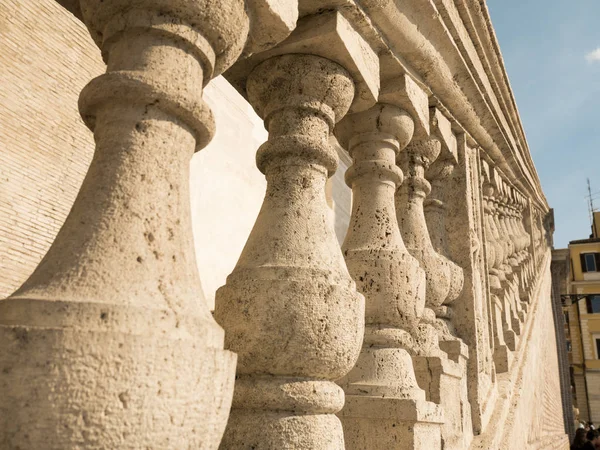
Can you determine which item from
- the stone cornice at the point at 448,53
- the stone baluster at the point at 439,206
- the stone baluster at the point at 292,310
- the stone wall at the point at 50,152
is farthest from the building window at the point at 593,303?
the stone baluster at the point at 292,310

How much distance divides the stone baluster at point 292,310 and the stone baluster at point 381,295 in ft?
1.26

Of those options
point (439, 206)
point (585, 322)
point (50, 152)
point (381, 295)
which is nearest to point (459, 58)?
point (439, 206)

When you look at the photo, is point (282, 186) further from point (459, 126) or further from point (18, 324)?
point (459, 126)

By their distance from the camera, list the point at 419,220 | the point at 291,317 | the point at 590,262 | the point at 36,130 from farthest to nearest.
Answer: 1. the point at 590,262
2. the point at 36,130
3. the point at 419,220
4. the point at 291,317

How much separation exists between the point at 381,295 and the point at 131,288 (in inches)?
38.1

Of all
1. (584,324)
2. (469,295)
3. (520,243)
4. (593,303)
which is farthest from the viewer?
(593,303)

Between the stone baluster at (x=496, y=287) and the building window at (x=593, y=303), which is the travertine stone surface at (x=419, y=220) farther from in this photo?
the building window at (x=593, y=303)

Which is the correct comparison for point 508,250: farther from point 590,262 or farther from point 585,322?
point 590,262

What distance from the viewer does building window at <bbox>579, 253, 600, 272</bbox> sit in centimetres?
2723

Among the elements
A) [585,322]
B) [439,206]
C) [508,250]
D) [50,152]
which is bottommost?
[439,206]

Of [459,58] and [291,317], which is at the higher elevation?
[459,58]

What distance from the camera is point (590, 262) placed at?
89.7 ft

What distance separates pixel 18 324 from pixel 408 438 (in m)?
1.11

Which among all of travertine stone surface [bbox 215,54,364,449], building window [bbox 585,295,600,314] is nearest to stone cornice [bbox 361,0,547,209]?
travertine stone surface [bbox 215,54,364,449]
